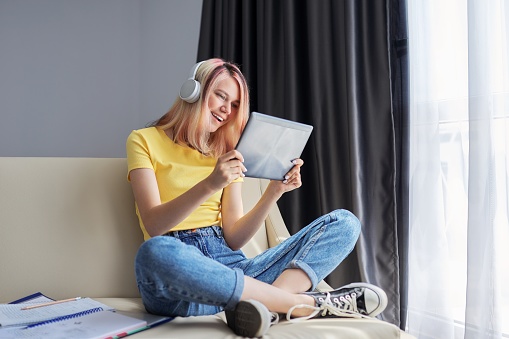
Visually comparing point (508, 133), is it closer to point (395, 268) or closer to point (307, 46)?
point (395, 268)

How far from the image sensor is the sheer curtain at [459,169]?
1.50 m

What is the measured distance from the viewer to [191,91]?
152 centimetres

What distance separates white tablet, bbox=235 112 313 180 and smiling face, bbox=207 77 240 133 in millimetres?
244

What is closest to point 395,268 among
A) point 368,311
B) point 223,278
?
point 368,311

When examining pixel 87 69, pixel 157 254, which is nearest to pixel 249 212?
pixel 157 254

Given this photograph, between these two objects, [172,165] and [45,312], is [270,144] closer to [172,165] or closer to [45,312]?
[172,165]

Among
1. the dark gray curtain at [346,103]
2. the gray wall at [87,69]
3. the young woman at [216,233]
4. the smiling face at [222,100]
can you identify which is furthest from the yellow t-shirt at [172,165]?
the gray wall at [87,69]

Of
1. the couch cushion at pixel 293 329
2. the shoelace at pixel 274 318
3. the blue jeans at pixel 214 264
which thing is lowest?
the couch cushion at pixel 293 329

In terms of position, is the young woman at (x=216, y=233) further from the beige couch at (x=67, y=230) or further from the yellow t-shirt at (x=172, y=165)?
the beige couch at (x=67, y=230)

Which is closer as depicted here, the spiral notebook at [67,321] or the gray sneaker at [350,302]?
the spiral notebook at [67,321]

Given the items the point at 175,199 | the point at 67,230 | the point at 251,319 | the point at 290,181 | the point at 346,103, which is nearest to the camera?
the point at 251,319

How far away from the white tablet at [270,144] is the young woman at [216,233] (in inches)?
1.4

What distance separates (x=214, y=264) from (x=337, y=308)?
320 millimetres

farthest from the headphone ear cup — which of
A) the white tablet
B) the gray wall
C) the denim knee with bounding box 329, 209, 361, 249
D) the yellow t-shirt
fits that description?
the gray wall
